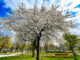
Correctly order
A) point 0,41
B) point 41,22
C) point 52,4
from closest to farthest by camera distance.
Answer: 1. point 41,22
2. point 52,4
3. point 0,41

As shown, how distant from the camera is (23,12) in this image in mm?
7883

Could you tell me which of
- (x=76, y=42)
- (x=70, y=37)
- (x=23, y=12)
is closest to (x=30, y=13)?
(x=23, y=12)

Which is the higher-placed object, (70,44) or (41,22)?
(41,22)

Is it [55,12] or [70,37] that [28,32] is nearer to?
[55,12]

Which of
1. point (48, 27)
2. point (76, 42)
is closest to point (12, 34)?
point (48, 27)

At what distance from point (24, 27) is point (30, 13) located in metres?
1.42

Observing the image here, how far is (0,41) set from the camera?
26203 millimetres

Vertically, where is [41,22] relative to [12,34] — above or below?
above

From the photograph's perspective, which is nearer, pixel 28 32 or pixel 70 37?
pixel 28 32

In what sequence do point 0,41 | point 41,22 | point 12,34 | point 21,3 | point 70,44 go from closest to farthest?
point 41,22 → point 21,3 → point 12,34 → point 70,44 → point 0,41

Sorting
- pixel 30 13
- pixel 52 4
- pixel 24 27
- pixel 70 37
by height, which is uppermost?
pixel 52 4

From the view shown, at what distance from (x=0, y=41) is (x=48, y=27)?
23.5 metres

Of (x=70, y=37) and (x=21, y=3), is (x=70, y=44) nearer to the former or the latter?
(x=70, y=37)

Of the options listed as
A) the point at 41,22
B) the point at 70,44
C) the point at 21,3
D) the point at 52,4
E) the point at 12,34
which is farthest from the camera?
the point at 70,44
